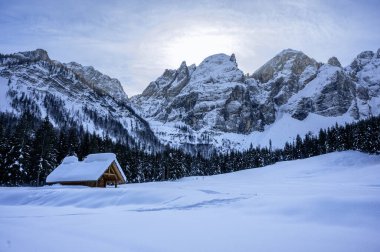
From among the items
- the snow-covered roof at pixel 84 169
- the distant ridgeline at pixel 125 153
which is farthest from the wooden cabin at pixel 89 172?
the distant ridgeline at pixel 125 153

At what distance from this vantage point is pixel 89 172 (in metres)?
37.9

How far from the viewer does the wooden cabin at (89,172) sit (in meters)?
37.6

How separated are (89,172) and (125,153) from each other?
3757 cm

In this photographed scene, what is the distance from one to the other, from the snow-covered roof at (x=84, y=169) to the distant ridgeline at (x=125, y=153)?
1041 centimetres

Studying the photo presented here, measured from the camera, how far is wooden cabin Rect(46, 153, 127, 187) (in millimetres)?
37581

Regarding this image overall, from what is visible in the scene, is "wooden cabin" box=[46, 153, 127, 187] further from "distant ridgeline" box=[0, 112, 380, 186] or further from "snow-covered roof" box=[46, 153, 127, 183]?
"distant ridgeline" box=[0, 112, 380, 186]

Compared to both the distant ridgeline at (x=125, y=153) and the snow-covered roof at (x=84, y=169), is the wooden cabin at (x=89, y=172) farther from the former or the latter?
the distant ridgeline at (x=125, y=153)

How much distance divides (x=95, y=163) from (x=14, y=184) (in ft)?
68.7

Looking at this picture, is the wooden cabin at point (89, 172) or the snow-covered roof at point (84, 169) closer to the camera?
the snow-covered roof at point (84, 169)

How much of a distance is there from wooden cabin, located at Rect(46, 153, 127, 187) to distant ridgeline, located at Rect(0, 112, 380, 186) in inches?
416

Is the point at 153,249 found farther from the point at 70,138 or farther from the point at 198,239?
the point at 70,138

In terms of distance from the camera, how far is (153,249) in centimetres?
694

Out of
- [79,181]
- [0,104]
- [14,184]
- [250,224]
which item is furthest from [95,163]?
[0,104]

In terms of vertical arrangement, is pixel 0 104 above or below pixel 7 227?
above
